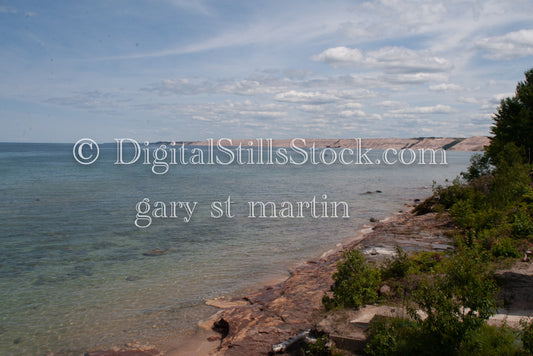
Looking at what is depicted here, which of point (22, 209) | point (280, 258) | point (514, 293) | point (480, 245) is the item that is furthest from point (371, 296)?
point (22, 209)

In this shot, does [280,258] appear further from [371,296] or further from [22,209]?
[22,209]

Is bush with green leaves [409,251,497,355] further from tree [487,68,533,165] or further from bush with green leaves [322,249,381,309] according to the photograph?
tree [487,68,533,165]

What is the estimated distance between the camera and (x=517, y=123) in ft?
99.7

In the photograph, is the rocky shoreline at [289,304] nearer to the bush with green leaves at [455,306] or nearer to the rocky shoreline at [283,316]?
the rocky shoreline at [283,316]

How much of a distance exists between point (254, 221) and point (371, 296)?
16640 mm

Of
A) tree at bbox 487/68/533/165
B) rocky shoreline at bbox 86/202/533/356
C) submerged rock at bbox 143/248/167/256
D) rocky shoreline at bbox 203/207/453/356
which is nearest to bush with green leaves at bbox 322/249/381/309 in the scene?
rocky shoreline at bbox 86/202/533/356

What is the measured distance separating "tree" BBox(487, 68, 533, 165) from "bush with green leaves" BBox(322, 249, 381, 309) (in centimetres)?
2251

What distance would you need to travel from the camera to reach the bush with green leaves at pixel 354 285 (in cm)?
891

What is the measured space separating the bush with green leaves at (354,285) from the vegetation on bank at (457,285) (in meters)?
0.02

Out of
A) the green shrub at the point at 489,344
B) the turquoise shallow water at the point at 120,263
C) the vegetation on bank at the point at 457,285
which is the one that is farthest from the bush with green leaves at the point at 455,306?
the turquoise shallow water at the point at 120,263

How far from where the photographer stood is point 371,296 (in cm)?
901

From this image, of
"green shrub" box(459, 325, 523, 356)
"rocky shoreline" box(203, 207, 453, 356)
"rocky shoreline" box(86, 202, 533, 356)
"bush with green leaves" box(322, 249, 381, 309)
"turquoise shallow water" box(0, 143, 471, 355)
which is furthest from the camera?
"turquoise shallow water" box(0, 143, 471, 355)

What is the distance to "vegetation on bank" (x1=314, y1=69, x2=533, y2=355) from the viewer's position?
20.9ft

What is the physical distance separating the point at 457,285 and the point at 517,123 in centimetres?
2900
